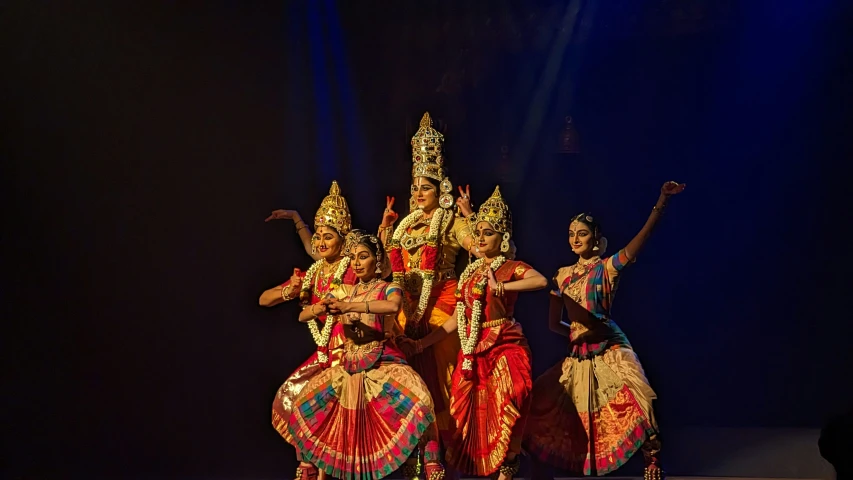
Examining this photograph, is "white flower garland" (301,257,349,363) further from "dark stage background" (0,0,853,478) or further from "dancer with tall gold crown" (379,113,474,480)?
"dark stage background" (0,0,853,478)

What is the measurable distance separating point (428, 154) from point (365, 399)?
1.53 m

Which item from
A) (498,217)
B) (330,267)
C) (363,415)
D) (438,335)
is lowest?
(363,415)

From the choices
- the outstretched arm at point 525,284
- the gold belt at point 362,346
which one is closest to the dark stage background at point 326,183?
the outstretched arm at point 525,284

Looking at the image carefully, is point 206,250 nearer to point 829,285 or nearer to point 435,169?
point 435,169

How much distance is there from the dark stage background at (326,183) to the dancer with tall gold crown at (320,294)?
1.44 m

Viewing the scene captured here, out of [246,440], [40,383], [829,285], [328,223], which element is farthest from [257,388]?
[829,285]

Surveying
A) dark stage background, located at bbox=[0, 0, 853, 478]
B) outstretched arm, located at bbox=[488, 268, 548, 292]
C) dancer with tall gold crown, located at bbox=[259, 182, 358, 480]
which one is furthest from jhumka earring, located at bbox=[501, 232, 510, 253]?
dark stage background, located at bbox=[0, 0, 853, 478]

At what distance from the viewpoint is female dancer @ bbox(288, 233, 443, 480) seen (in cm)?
470

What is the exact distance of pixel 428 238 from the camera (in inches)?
217

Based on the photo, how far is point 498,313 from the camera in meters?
5.16

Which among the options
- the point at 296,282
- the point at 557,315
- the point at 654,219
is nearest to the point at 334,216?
the point at 296,282

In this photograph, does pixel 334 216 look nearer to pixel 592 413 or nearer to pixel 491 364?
pixel 491 364

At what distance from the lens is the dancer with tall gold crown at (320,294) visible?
5047 mm

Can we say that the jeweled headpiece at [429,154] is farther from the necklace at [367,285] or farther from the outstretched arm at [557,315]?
the necklace at [367,285]
